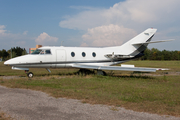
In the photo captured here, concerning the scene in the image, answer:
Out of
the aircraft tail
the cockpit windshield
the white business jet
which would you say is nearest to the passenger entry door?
the white business jet

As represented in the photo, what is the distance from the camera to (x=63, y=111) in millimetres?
5723

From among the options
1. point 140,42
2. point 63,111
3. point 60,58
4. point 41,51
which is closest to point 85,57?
point 60,58

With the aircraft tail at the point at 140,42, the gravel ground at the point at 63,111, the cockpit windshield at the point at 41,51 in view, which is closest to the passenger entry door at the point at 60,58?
the cockpit windshield at the point at 41,51

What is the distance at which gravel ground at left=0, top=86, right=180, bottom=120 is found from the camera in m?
5.18

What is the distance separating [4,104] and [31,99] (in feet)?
3.68

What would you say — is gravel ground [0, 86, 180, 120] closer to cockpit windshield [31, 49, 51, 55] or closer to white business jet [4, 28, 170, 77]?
white business jet [4, 28, 170, 77]

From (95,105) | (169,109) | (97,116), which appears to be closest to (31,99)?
(95,105)

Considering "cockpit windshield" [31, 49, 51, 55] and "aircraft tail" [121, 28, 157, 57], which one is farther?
"aircraft tail" [121, 28, 157, 57]

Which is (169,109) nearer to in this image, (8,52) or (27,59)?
(27,59)

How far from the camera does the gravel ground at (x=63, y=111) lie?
518 cm

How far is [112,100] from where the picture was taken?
23.6 feet

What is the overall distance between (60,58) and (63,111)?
11197 mm

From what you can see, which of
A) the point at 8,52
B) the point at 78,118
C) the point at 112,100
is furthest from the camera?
the point at 8,52

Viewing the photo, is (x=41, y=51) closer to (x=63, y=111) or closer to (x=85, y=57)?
(x=85, y=57)
